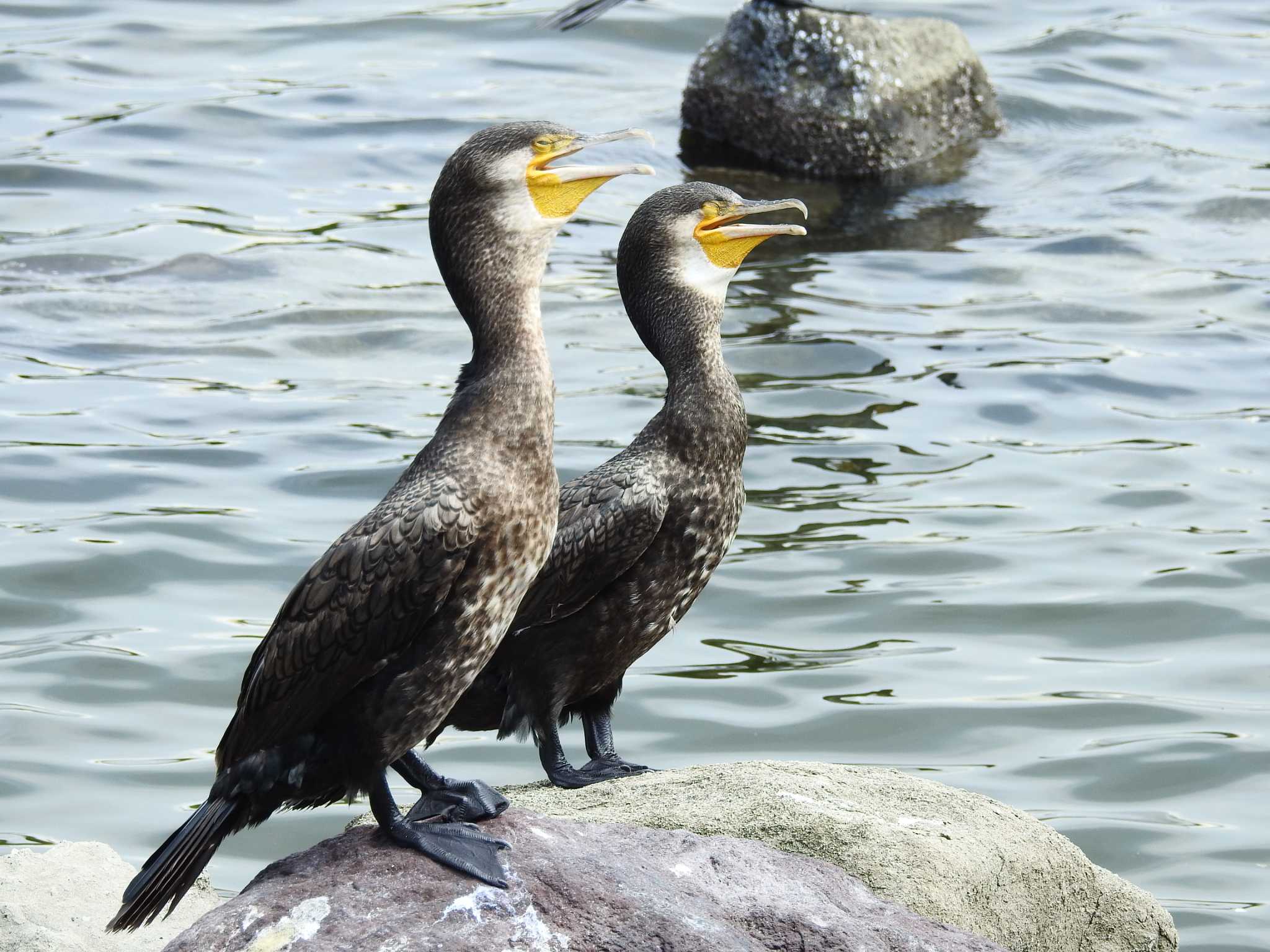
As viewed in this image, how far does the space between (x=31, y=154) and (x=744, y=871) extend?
10.4m

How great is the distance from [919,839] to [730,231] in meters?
1.99

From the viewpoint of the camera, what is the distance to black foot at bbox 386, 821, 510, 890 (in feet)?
12.9

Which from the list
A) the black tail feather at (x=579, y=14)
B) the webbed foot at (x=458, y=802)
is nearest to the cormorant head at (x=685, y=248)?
the webbed foot at (x=458, y=802)

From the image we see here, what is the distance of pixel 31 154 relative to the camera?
13195 millimetres

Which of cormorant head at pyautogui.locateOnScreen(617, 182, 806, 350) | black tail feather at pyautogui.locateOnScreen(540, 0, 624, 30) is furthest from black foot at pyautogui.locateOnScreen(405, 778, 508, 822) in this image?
black tail feather at pyautogui.locateOnScreen(540, 0, 624, 30)

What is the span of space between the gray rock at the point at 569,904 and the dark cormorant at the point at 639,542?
0.98 meters

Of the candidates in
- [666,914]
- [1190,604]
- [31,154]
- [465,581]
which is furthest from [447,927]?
[31,154]

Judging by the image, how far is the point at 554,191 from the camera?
170 inches

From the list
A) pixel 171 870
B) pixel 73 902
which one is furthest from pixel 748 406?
pixel 171 870

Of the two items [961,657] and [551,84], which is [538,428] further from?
[551,84]

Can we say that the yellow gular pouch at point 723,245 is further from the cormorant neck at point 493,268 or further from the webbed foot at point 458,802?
the webbed foot at point 458,802

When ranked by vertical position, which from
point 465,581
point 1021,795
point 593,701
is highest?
point 465,581

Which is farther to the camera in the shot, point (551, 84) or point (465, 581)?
point (551, 84)

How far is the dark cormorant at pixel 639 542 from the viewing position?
17.1 ft
